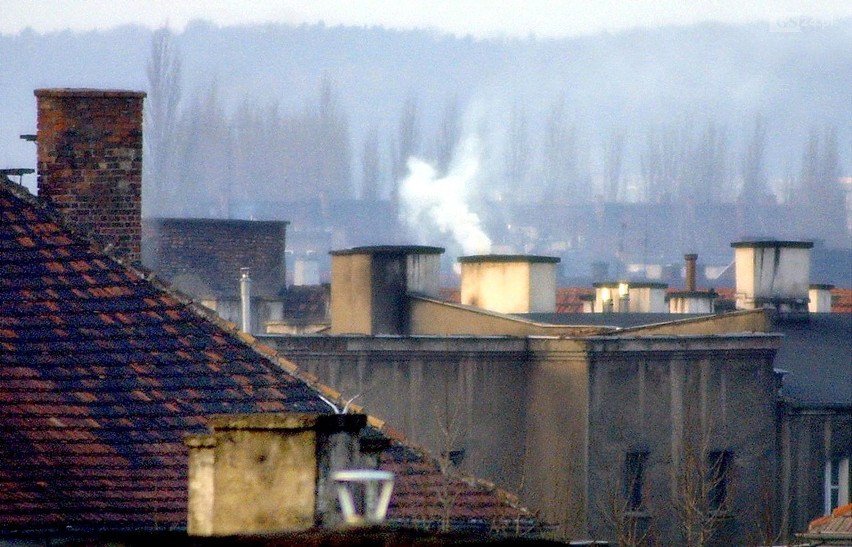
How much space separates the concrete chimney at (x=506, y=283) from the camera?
37.2m

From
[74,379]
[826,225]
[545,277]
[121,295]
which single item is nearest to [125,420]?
[74,379]

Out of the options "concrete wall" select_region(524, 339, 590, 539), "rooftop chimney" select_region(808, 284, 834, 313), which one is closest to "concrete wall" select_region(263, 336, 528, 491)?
"concrete wall" select_region(524, 339, 590, 539)

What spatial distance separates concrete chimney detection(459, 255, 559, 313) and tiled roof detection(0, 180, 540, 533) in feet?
58.4

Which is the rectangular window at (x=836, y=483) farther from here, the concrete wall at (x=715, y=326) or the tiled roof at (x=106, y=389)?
the tiled roof at (x=106, y=389)

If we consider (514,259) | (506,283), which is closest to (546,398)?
(506,283)

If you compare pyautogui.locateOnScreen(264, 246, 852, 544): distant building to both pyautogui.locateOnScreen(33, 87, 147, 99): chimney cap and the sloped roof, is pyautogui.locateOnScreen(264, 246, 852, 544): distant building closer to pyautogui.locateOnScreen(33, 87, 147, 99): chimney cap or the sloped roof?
the sloped roof

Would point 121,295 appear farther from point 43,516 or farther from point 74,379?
point 43,516

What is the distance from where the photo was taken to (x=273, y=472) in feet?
41.5

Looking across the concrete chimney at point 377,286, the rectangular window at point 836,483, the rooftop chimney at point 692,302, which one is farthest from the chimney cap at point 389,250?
the rooftop chimney at point 692,302

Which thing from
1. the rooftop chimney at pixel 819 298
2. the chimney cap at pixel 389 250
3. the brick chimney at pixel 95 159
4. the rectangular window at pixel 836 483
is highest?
the brick chimney at pixel 95 159

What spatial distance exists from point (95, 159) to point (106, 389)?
3.97 m

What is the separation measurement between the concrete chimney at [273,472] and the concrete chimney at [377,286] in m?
20.0

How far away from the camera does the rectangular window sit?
32812 millimetres

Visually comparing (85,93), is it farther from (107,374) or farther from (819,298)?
(819,298)
